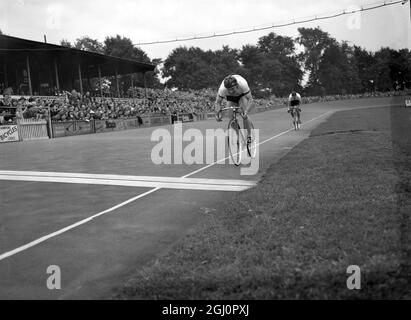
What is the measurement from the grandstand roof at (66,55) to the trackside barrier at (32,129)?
9481 millimetres

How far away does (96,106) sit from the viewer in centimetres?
3438

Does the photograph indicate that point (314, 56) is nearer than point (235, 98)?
No

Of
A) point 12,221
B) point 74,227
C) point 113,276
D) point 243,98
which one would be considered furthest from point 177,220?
point 243,98

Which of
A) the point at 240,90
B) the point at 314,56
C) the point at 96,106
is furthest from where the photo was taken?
the point at 314,56

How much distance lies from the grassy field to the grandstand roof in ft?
102

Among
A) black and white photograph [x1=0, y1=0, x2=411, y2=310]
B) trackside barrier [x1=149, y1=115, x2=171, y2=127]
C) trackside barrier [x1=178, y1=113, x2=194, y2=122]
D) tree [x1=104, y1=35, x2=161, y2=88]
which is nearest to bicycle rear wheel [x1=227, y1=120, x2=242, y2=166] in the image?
black and white photograph [x1=0, y1=0, x2=411, y2=310]

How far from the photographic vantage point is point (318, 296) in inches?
110

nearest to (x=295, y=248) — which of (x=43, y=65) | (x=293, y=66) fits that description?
(x=293, y=66)

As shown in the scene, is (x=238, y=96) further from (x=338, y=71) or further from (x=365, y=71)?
(x=365, y=71)

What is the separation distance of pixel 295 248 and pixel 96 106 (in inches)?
1289

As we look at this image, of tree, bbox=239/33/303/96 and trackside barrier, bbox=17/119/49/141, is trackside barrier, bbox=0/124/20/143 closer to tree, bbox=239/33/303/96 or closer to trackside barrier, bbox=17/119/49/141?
trackside barrier, bbox=17/119/49/141

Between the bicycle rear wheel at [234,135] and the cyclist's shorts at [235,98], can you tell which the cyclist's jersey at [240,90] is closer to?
the cyclist's shorts at [235,98]

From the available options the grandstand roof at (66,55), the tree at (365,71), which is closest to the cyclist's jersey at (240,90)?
the grandstand roof at (66,55)

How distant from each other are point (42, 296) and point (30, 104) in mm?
26698
